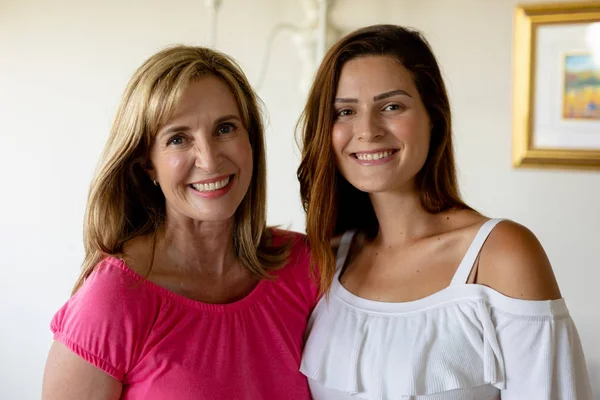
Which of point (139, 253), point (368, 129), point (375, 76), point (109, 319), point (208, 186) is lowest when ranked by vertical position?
point (109, 319)

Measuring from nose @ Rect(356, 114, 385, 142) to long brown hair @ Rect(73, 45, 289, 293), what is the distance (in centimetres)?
24

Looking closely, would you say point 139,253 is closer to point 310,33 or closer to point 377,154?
point 377,154

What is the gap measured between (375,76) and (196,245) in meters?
0.54

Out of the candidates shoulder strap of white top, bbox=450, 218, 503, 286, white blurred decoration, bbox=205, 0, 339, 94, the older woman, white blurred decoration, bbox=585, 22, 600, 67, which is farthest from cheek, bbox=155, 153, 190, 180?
white blurred decoration, bbox=585, 22, 600, 67

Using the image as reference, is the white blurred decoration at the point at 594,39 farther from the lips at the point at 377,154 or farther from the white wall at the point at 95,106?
the lips at the point at 377,154

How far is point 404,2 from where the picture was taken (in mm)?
2539

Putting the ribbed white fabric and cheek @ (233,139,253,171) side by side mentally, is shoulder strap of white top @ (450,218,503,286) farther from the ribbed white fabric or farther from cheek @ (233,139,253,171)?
cheek @ (233,139,253,171)

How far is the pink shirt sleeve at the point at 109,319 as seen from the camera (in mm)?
1230

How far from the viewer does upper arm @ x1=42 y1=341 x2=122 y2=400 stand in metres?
1.23

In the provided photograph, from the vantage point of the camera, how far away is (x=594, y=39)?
2344 millimetres

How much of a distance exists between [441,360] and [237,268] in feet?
1.64

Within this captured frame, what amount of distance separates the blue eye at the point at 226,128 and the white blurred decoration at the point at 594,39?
152cm

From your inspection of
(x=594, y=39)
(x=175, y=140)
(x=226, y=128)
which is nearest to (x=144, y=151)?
(x=175, y=140)

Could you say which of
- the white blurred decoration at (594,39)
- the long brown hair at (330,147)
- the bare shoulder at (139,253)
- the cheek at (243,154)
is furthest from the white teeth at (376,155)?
the white blurred decoration at (594,39)
